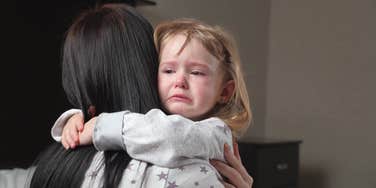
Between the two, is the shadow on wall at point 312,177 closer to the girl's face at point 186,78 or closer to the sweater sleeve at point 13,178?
the sweater sleeve at point 13,178

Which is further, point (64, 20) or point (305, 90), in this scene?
point (305, 90)

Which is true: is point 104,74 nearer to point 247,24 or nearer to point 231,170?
point 231,170

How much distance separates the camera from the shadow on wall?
3.53 meters

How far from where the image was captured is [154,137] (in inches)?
27.6

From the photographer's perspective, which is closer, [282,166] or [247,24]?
[282,166]

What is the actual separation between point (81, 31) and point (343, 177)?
297 centimetres

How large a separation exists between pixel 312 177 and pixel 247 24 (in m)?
1.19

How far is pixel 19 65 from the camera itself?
5.85 feet

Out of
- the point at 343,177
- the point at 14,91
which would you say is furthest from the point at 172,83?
the point at 343,177

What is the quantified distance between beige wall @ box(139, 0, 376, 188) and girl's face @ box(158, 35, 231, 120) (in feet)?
7.14

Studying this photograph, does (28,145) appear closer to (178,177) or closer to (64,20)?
(64,20)

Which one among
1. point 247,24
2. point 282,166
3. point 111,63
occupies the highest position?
point 111,63

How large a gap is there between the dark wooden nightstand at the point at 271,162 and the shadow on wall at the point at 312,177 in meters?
0.69

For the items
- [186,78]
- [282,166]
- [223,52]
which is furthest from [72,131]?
[282,166]
